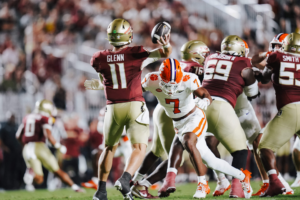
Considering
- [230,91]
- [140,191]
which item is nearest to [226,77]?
[230,91]

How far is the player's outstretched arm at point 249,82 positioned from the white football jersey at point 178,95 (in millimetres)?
865

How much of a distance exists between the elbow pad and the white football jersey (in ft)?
3.33

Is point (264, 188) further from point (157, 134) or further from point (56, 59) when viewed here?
point (56, 59)

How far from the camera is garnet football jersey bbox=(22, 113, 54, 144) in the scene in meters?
7.89

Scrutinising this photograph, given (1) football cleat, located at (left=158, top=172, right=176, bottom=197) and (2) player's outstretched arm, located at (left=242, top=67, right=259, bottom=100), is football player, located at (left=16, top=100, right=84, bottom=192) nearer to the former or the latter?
(1) football cleat, located at (left=158, top=172, right=176, bottom=197)

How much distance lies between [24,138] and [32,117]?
424 millimetres

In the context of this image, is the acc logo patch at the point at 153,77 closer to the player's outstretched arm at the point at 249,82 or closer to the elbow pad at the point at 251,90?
the player's outstretched arm at the point at 249,82

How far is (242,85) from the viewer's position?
5133 mm

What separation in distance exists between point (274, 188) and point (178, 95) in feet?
5.02

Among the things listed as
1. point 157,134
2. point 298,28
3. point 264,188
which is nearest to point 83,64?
point 298,28

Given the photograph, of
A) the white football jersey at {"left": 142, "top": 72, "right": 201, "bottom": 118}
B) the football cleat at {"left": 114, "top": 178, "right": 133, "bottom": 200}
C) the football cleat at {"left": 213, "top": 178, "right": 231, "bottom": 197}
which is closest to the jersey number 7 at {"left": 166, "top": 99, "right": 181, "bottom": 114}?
the white football jersey at {"left": 142, "top": 72, "right": 201, "bottom": 118}

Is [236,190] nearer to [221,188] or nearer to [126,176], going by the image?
[221,188]

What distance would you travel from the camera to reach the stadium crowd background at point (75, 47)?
9398mm

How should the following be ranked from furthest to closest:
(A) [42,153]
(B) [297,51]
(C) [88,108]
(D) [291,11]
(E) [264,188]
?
(D) [291,11], (C) [88,108], (A) [42,153], (E) [264,188], (B) [297,51]
